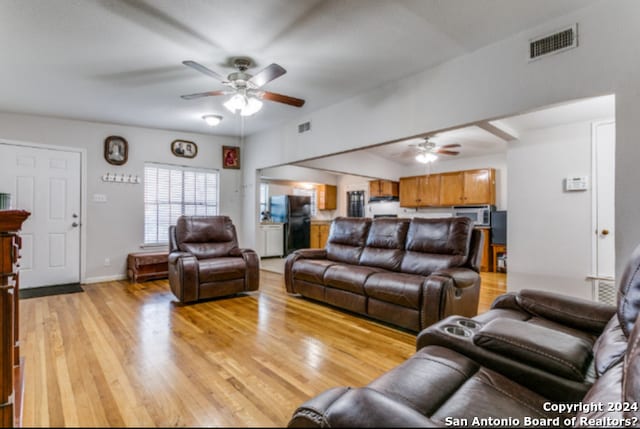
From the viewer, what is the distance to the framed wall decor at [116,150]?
4898 millimetres

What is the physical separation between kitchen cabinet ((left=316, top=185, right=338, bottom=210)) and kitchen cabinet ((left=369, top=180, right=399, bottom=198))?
123 cm

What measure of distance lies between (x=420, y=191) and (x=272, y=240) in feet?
11.9

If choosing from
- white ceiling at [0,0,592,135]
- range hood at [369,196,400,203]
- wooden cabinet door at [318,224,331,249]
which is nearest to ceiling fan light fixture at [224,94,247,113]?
white ceiling at [0,0,592,135]

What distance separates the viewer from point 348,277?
10.9 feet

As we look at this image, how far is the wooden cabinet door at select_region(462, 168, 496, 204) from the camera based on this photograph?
6.25m

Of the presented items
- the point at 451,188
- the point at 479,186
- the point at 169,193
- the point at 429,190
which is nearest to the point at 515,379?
the point at 169,193

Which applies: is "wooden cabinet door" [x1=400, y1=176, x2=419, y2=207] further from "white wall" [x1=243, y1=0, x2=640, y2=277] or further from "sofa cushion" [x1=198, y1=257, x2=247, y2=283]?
"sofa cushion" [x1=198, y1=257, x2=247, y2=283]

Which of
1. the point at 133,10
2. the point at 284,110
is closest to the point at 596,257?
the point at 284,110

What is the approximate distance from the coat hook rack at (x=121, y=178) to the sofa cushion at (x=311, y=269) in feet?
10.4

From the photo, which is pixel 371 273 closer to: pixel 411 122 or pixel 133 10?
pixel 411 122

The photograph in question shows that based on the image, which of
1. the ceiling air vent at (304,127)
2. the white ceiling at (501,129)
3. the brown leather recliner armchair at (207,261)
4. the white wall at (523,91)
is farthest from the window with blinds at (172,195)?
the white wall at (523,91)

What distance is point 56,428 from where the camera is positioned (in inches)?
15.0

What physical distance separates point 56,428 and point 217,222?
13.9 feet

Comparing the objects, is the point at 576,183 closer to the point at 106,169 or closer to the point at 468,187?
the point at 468,187
